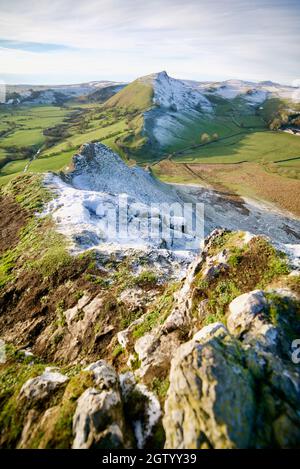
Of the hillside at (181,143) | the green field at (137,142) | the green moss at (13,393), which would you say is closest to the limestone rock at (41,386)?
the green moss at (13,393)

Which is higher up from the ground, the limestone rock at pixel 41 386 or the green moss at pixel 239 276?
the green moss at pixel 239 276

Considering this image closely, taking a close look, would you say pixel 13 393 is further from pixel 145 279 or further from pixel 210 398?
pixel 145 279

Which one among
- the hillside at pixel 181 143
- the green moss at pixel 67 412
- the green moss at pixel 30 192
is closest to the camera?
the green moss at pixel 67 412

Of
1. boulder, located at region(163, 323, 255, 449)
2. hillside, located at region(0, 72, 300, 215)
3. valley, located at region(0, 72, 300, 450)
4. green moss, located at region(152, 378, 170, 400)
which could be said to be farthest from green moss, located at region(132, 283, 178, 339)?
hillside, located at region(0, 72, 300, 215)

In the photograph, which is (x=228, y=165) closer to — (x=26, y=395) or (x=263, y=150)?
(x=263, y=150)

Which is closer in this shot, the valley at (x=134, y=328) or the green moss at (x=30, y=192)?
the valley at (x=134, y=328)

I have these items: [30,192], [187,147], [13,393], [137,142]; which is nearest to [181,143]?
[187,147]

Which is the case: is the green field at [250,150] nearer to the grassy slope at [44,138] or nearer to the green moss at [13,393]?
the grassy slope at [44,138]

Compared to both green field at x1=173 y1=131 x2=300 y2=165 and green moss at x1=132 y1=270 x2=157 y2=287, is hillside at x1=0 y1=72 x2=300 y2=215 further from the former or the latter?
green moss at x1=132 y1=270 x2=157 y2=287
